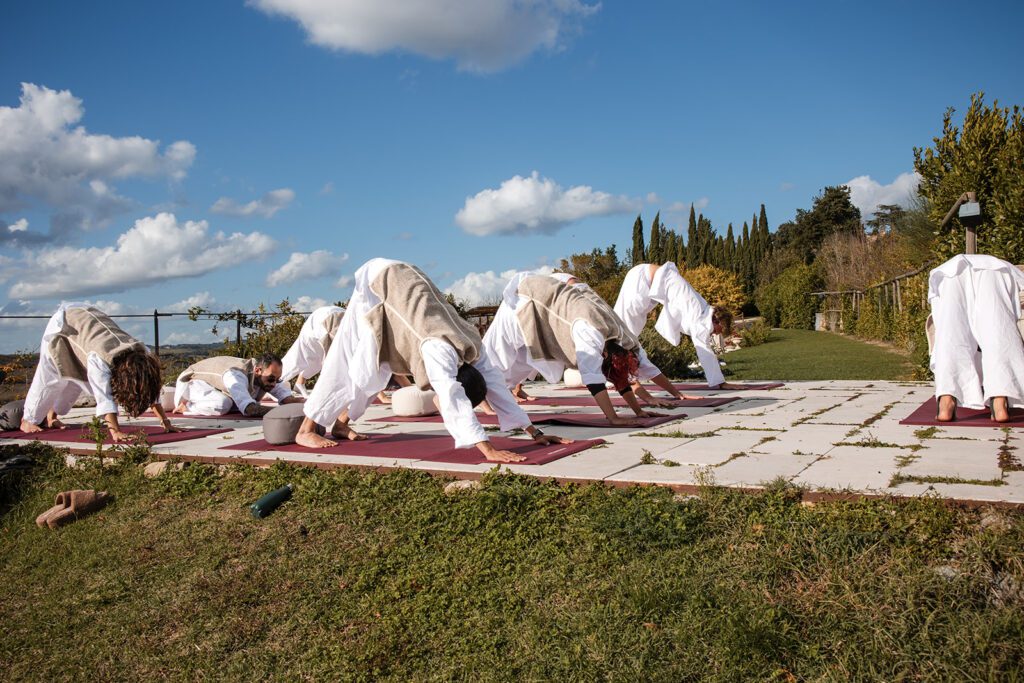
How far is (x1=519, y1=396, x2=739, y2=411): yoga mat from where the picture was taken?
7367mm

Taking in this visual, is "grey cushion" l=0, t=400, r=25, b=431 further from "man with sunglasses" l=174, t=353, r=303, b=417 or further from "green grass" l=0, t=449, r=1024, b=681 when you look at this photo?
"green grass" l=0, t=449, r=1024, b=681

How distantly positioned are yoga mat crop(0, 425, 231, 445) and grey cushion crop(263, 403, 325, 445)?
1094mm

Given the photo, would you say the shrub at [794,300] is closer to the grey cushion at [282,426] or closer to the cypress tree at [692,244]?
the cypress tree at [692,244]

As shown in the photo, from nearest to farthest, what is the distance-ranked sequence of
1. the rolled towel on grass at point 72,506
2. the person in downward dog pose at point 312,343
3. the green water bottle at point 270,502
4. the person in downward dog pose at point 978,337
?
the green water bottle at point 270,502
the rolled towel on grass at point 72,506
the person in downward dog pose at point 978,337
the person in downward dog pose at point 312,343

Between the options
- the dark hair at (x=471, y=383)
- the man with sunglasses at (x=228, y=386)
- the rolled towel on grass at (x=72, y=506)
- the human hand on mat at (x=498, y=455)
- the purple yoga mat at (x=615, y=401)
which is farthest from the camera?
the man with sunglasses at (x=228, y=386)

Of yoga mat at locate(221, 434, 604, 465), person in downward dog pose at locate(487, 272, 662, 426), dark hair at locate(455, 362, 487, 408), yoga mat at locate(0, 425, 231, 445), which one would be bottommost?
yoga mat at locate(221, 434, 604, 465)

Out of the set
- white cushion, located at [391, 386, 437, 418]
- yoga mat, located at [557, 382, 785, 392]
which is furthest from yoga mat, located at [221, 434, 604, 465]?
yoga mat, located at [557, 382, 785, 392]

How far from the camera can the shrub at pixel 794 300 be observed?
1203 inches

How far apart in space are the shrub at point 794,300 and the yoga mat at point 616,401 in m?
24.6

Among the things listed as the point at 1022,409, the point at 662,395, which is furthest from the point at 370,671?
the point at 662,395

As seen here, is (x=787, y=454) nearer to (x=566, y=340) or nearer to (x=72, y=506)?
(x=566, y=340)

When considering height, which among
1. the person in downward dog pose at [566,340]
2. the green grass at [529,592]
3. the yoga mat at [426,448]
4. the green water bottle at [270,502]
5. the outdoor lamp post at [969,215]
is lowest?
the green grass at [529,592]

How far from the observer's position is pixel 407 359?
487 centimetres

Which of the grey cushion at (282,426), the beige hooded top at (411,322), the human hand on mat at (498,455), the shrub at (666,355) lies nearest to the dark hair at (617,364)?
the beige hooded top at (411,322)
